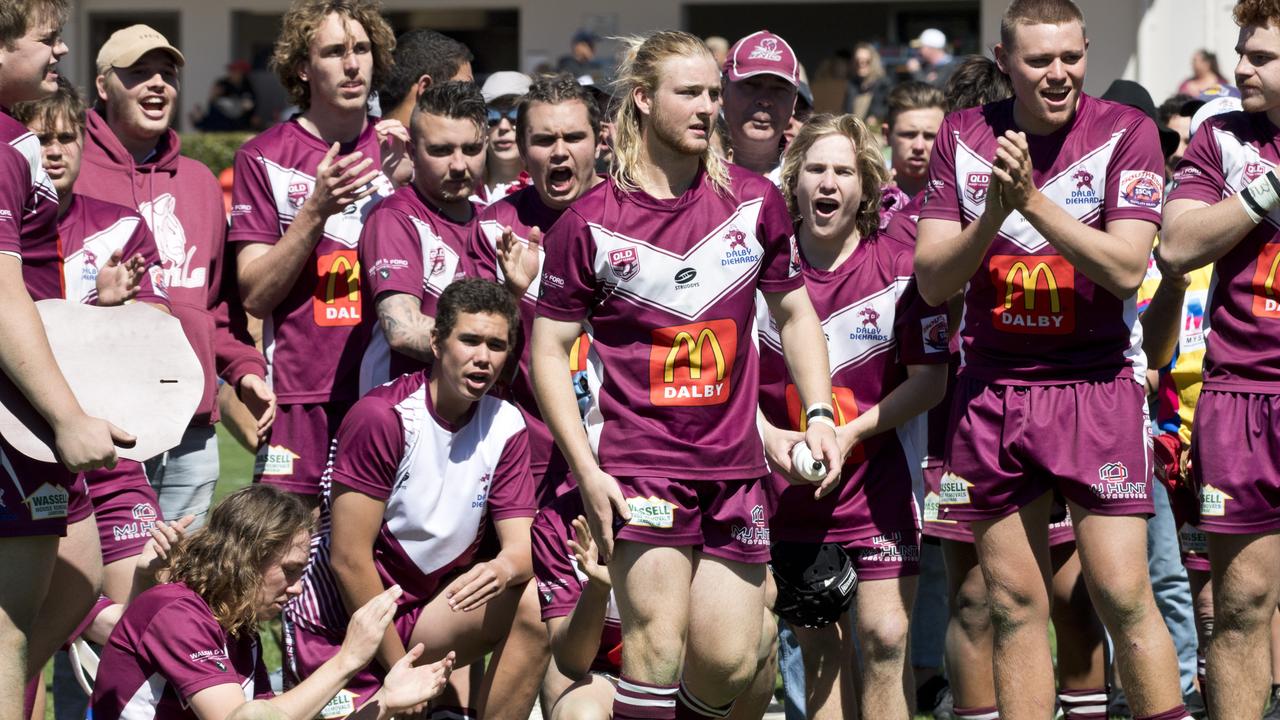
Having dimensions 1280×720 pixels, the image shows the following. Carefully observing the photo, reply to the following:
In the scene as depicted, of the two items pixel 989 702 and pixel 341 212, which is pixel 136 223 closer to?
pixel 341 212

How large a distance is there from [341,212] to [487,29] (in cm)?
2026

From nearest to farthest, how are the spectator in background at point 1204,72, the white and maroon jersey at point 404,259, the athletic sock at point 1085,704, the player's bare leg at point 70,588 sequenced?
1. the player's bare leg at point 70,588
2. the athletic sock at point 1085,704
3. the white and maroon jersey at point 404,259
4. the spectator in background at point 1204,72

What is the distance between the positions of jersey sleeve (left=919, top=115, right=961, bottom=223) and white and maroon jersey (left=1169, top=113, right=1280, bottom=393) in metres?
0.70

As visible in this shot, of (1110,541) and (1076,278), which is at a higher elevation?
(1076,278)

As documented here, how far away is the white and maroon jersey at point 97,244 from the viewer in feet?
17.5

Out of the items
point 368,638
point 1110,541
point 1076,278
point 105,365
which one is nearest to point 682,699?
point 368,638

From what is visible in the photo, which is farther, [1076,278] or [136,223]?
[136,223]

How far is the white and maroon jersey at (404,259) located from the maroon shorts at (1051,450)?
1.87 m

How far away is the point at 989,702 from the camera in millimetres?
5266

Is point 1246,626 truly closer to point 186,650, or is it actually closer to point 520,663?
point 520,663

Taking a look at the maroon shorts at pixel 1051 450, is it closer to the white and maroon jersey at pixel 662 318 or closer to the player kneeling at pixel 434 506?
the white and maroon jersey at pixel 662 318

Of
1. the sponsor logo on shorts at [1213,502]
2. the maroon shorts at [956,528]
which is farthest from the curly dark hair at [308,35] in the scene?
the sponsor logo on shorts at [1213,502]

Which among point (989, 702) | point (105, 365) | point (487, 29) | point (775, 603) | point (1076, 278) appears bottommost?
point (989, 702)

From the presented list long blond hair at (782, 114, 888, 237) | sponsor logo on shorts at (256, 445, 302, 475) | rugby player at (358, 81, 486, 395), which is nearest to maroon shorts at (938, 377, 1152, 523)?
long blond hair at (782, 114, 888, 237)
